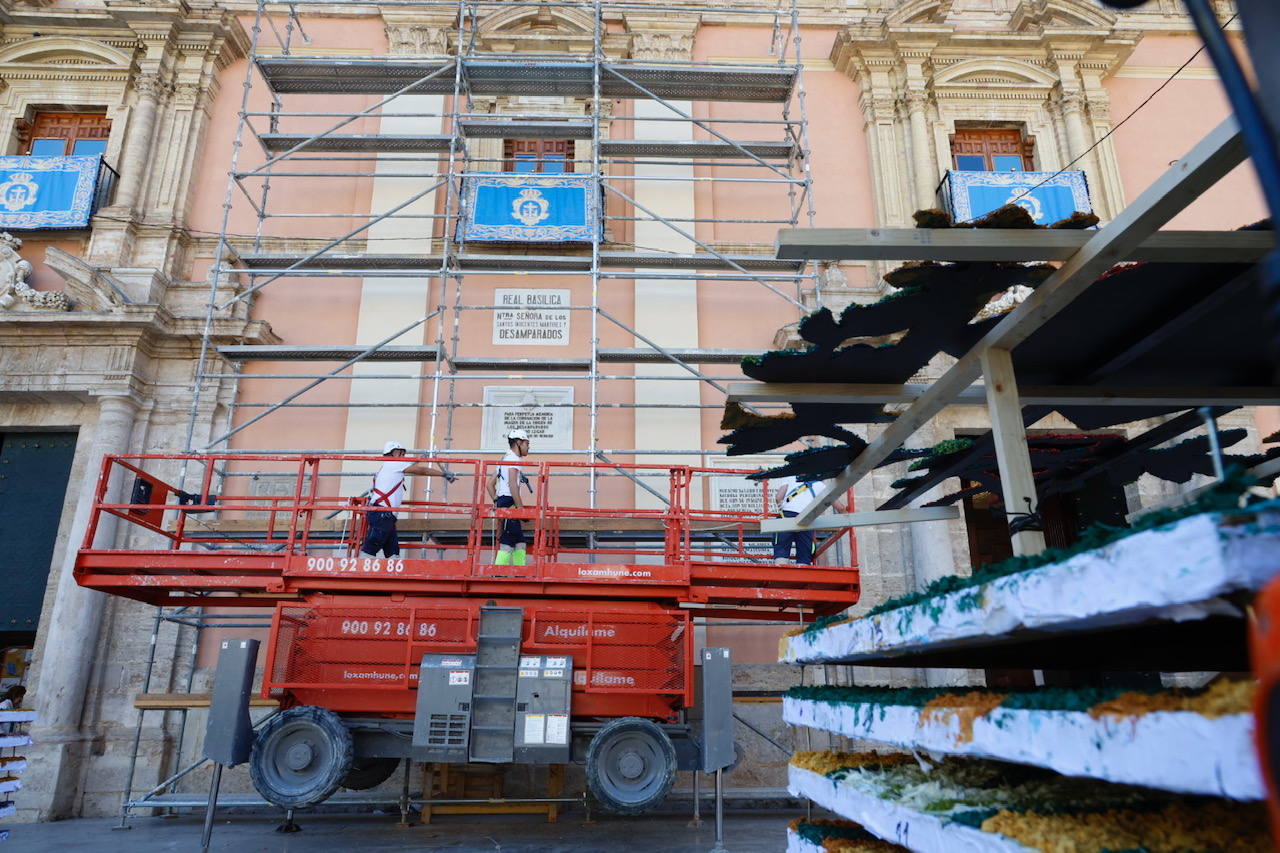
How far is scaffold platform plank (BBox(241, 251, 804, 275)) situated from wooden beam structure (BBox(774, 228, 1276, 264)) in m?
8.67

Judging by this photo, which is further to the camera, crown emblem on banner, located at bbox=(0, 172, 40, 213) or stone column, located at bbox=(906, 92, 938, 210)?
stone column, located at bbox=(906, 92, 938, 210)

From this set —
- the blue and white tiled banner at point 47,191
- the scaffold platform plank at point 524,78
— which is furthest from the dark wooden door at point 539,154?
the blue and white tiled banner at point 47,191

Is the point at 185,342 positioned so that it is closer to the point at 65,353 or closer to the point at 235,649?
the point at 65,353

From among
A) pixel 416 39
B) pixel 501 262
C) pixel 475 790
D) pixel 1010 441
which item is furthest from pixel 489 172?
pixel 1010 441

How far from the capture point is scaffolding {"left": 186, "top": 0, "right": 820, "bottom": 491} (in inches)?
483

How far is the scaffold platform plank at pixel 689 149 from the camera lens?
517 inches

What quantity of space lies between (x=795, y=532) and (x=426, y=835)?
15.0 ft

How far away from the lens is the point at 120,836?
8.51 metres

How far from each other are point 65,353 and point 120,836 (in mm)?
6986

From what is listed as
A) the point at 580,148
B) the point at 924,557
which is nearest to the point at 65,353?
the point at 580,148

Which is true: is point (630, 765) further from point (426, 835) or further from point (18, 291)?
point (18, 291)

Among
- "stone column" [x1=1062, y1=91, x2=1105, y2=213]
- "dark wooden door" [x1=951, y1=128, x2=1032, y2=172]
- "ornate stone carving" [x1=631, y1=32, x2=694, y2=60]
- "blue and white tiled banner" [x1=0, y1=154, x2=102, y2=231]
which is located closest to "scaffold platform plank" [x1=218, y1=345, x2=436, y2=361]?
"blue and white tiled banner" [x1=0, y1=154, x2=102, y2=231]

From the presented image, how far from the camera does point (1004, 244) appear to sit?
11.9 ft

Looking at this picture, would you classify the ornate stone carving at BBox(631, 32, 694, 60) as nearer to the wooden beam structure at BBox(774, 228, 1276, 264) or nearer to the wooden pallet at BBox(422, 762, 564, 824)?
the wooden pallet at BBox(422, 762, 564, 824)
